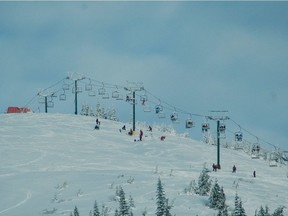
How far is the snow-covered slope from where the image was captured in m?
19.7

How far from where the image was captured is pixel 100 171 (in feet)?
89.1

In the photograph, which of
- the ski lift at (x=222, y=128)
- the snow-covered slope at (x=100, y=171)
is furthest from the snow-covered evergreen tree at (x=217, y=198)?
the ski lift at (x=222, y=128)

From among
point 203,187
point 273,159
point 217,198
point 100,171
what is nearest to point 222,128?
point 273,159

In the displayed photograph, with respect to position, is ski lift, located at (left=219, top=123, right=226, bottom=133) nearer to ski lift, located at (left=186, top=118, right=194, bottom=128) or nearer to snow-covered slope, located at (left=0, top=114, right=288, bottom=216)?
snow-covered slope, located at (left=0, top=114, right=288, bottom=216)

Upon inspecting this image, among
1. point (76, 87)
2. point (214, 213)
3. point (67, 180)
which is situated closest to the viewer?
point (214, 213)

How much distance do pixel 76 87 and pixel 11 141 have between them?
77.2 feet

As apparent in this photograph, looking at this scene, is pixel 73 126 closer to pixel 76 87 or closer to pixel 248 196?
pixel 76 87

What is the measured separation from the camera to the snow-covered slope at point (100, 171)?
64.7 feet

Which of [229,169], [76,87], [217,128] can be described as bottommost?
[229,169]

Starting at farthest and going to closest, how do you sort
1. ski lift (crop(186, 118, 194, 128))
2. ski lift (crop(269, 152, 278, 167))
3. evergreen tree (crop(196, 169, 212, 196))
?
1. ski lift (crop(186, 118, 194, 128))
2. ski lift (crop(269, 152, 278, 167))
3. evergreen tree (crop(196, 169, 212, 196))

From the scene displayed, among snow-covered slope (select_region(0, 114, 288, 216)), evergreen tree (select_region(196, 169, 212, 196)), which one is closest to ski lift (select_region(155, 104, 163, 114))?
snow-covered slope (select_region(0, 114, 288, 216))

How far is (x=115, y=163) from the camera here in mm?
31469

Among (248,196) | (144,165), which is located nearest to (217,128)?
(144,165)

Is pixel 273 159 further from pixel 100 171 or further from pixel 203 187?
pixel 203 187
